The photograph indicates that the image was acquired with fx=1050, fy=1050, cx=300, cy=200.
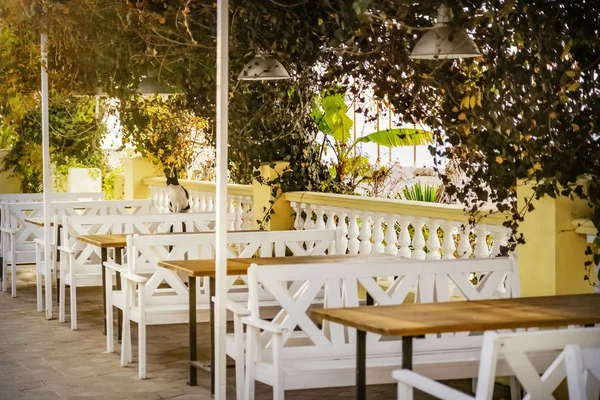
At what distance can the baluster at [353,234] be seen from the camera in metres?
9.23

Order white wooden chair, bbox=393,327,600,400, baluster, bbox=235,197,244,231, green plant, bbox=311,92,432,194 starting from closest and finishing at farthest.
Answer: white wooden chair, bbox=393,327,600,400
green plant, bbox=311,92,432,194
baluster, bbox=235,197,244,231

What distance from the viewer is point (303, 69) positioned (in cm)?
974

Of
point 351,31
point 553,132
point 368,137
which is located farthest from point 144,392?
point 368,137

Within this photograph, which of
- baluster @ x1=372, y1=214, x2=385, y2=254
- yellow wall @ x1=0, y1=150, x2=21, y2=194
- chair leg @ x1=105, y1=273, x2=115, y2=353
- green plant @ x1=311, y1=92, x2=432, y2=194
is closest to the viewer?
chair leg @ x1=105, y1=273, x2=115, y2=353

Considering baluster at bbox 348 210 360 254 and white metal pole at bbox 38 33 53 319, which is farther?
white metal pole at bbox 38 33 53 319

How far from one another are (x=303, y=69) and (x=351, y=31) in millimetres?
3462

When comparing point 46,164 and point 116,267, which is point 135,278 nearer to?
point 116,267

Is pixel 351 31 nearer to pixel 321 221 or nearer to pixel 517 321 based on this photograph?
pixel 517 321

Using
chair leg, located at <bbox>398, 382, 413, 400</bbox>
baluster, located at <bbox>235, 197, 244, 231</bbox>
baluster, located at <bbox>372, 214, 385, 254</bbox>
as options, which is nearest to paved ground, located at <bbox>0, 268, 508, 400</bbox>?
baluster, located at <bbox>372, 214, 385, 254</bbox>

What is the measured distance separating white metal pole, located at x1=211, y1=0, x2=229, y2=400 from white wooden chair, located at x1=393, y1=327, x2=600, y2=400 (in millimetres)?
2218

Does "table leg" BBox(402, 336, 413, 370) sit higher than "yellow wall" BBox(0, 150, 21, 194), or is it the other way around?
"yellow wall" BBox(0, 150, 21, 194)

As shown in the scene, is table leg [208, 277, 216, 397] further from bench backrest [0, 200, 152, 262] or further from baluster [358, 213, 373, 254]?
bench backrest [0, 200, 152, 262]

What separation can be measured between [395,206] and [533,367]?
4762mm

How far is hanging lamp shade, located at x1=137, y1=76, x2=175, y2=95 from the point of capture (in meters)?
9.38
